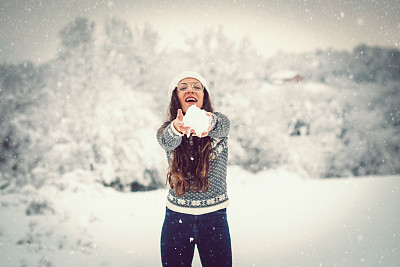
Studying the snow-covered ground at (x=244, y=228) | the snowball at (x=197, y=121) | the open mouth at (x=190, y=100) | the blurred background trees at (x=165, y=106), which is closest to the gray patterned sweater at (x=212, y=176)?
the snowball at (x=197, y=121)

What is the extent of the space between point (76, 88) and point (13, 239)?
6.06 metres

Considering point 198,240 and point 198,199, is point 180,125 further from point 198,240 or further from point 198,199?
point 198,240

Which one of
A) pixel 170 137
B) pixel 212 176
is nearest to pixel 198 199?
pixel 212 176

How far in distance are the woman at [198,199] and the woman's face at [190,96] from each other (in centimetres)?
25

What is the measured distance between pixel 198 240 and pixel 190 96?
93cm

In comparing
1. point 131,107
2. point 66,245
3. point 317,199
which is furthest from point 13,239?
point 131,107

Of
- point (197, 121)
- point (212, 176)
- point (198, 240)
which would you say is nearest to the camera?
point (197, 121)

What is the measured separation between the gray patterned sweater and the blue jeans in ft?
0.16

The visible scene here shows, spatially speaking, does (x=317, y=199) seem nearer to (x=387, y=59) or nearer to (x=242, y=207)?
(x=242, y=207)

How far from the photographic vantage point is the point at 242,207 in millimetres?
4707

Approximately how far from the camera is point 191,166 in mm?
1719

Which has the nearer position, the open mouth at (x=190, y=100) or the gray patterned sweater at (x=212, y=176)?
the gray patterned sweater at (x=212, y=176)

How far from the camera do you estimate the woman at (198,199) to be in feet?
5.23

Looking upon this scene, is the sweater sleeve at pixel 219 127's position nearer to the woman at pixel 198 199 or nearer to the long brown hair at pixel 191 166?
the woman at pixel 198 199
